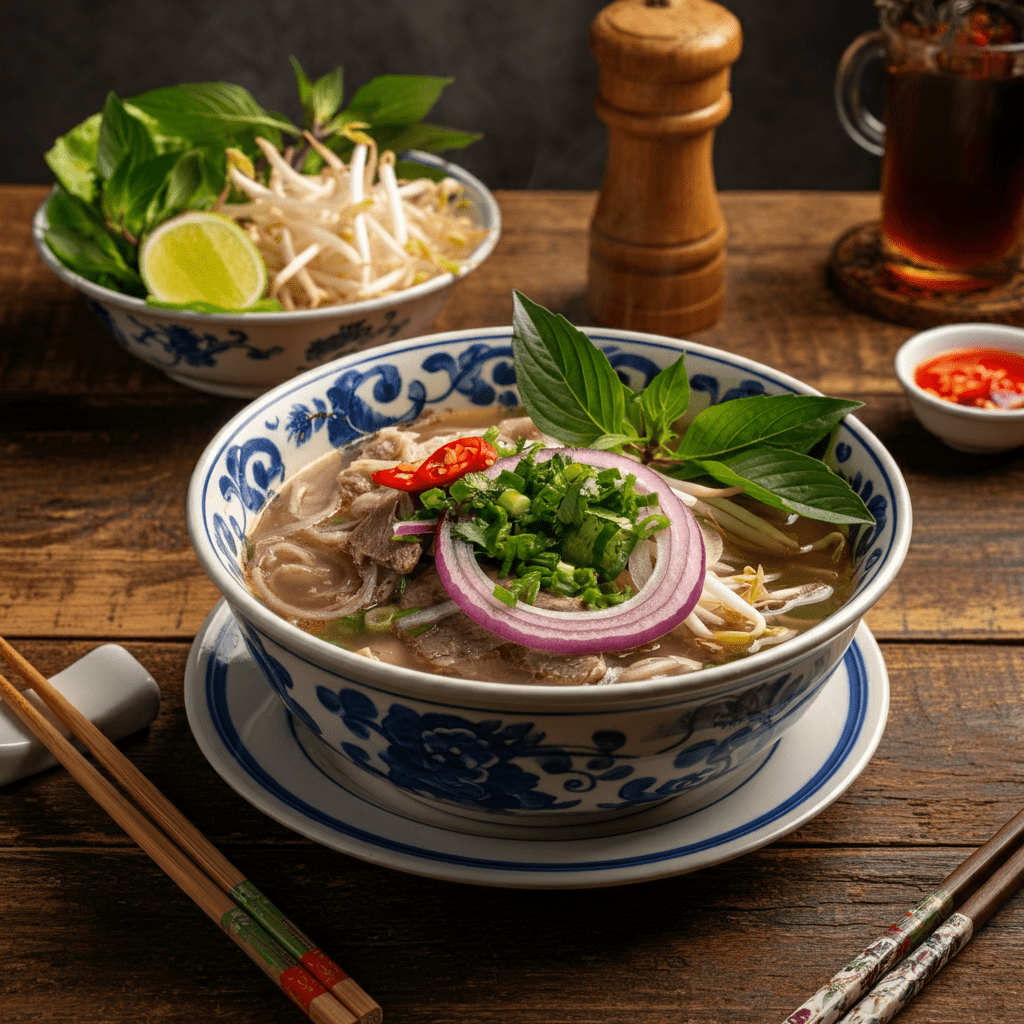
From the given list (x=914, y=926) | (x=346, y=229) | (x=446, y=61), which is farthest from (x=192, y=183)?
(x=446, y=61)

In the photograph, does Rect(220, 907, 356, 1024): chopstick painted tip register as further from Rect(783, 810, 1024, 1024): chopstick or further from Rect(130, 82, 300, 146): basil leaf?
Rect(130, 82, 300, 146): basil leaf


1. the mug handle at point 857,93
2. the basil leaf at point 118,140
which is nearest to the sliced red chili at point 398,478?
the basil leaf at point 118,140

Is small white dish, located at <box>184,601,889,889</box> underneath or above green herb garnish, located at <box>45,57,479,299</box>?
underneath

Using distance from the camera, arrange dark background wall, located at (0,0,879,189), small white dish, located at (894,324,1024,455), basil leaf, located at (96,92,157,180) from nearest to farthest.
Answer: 1. small white dish, located at (894,324,1024,455)
2. basil leaf, located at (96,92,157,180)
3. dark background wall, located at (0,0,879,189)

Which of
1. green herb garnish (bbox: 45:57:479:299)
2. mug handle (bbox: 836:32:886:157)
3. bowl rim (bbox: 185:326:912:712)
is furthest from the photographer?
mug handle (bbox: 836:32:886:157)

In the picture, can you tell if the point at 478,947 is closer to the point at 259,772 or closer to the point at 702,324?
the point at 259,772

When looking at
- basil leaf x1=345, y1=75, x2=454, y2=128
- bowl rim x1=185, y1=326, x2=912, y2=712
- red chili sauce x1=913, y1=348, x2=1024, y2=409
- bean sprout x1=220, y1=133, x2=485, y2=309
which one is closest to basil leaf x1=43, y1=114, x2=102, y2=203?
bean sprout x1=220, y1=133, x2=485, y2=309

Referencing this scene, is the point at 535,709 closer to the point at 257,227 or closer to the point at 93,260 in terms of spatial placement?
the point at 93,260
